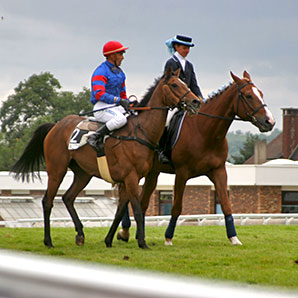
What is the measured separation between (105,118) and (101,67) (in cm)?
78

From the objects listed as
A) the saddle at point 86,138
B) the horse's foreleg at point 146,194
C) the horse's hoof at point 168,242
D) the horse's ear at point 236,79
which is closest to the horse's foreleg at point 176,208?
the horse's hoof at point 168,242

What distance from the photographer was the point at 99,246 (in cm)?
934

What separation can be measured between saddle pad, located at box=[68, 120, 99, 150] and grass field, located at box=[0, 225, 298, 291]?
61.9 inches

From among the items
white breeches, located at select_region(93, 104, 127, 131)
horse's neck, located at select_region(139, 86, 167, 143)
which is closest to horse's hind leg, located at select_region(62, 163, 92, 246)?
white breeches, located at select_region(93, 104, 127, 131)

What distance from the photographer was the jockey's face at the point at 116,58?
927cm

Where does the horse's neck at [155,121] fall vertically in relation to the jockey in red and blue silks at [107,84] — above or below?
below

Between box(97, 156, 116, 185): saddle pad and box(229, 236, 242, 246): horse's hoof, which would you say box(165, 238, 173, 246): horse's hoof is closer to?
box(229, 236, 242, 246): horse's hoof

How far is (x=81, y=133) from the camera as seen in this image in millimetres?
9344

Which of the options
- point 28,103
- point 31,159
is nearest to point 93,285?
point 31,159

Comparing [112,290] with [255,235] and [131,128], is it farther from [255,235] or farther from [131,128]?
[255,235]

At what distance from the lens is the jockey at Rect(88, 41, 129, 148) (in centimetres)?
892

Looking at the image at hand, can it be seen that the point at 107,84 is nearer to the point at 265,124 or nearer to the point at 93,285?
the point at 265,124

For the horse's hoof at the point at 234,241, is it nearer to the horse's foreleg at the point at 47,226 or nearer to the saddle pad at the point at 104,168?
the saddle pad at the point at 104,168

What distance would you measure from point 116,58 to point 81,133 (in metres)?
1.27
